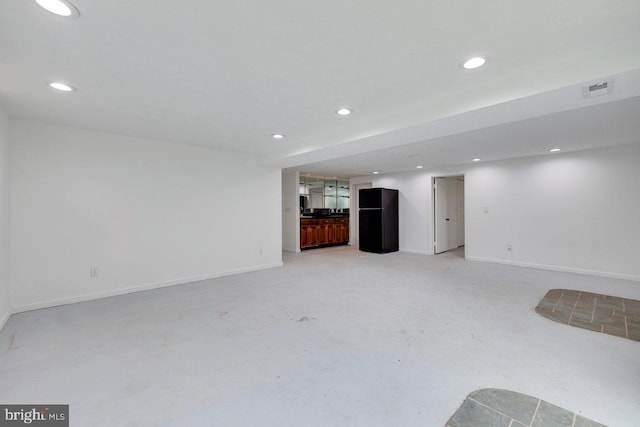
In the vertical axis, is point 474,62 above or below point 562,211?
above

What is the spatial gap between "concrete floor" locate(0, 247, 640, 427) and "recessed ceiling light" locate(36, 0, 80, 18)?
226 centimetres

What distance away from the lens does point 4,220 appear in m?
Answer: 2.91

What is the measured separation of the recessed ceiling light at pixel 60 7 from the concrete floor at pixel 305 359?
226cm

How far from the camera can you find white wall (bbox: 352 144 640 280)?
4.46 meters

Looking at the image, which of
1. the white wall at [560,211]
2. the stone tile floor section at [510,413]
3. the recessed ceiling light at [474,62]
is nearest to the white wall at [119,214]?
the recessed ceiling light at [474,62]

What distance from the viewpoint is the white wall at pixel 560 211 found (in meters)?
4.46

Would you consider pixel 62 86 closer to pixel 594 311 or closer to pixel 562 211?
pixel 594 311

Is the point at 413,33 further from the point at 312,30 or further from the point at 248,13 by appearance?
the point at 248,13

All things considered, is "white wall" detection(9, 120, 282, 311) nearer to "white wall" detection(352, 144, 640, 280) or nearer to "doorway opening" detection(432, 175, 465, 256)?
"doorway opening" detection(432, 175, 465, 256)

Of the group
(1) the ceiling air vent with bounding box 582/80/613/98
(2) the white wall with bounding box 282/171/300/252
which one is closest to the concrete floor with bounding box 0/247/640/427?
(1) the ceiling air vent with bounding box 582/80/613/98

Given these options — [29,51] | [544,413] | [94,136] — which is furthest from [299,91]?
[94,136]

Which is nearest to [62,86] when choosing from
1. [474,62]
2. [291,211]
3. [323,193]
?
[474,62]
